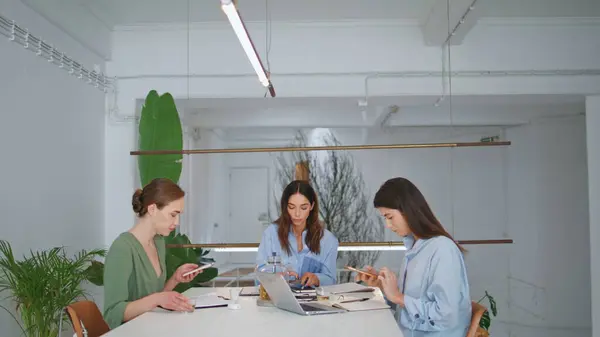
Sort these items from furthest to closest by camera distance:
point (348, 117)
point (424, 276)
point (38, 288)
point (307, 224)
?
point (348, 117) < point (307, 224) < point (38, 288) < point (424, 276)

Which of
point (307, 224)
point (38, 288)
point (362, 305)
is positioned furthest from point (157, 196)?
point (38, 288)

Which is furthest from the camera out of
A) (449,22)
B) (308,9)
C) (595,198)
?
(595,198)

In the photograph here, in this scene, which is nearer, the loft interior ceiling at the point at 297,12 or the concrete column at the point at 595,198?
the loft interior ceiling at the point at 297,12

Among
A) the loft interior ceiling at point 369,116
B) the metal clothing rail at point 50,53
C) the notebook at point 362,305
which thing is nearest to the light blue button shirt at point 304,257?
the notebook at point 362,305

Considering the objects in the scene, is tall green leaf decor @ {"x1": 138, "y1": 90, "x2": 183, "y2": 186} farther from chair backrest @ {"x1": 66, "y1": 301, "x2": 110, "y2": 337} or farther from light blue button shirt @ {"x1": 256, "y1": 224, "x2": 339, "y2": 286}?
chair backrest @ {"x1": 66, "y1": 301, "x2": 110, "y2": 337}

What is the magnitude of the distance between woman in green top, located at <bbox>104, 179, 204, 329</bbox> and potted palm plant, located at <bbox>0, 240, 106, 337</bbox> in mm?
1141

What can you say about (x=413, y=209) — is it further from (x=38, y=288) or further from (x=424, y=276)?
(x=38, y=288)

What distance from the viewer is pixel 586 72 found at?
6.19 m

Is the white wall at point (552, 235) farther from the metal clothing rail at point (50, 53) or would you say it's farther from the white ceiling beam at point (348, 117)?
the metal clothing rail at point (50, 53)

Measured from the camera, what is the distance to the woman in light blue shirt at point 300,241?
406cm

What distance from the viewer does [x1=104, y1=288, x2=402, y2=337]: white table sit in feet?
7.64

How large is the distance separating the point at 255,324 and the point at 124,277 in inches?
28.3

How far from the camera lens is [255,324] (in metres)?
2.52

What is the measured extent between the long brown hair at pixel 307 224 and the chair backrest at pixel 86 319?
1.43m
